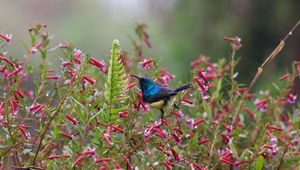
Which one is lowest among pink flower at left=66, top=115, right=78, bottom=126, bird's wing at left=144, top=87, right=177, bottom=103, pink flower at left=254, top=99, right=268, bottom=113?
pink flower at left=254, top=99, right=268, bottom=113

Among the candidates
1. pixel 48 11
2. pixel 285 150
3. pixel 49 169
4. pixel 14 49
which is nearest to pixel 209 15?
pixel 285 150

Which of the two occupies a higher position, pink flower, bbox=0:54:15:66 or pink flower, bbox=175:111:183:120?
pink flower, bbox=0:54:15:66

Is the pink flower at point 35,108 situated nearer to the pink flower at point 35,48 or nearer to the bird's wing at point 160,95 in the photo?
the pink flower at point 35,48

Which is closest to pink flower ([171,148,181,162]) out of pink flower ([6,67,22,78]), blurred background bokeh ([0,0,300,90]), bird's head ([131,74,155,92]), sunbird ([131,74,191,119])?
sunbird ([131,74,191,119])

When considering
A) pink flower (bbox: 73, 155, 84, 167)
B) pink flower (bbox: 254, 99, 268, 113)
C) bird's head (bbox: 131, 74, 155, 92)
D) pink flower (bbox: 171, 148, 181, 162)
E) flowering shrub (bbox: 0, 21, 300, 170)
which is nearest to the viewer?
pink flower (bbox: 73, 155, 84, 167)

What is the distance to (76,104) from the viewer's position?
2320 mm

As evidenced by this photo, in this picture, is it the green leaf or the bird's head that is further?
the bird's head

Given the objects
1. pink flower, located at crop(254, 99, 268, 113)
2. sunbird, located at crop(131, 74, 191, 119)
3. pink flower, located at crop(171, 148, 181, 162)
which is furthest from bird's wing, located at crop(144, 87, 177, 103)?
pink flower, located at crop(254, 99, 268, 113)

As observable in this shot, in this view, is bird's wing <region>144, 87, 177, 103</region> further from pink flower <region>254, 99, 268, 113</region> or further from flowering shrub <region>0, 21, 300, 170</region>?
pink flower <region>254, 99, 268, 113</region>

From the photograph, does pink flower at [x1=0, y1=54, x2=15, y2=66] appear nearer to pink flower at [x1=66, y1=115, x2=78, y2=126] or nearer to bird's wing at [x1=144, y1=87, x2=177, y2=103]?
pink flower at [x1=66, y1=115, x2=78, y2=126]

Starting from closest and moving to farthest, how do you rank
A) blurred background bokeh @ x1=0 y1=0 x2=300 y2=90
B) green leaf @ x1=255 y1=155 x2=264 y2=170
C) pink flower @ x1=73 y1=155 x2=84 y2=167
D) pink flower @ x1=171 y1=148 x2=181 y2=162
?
pink flower @ x1=73 y1=155 x2=84 y2=167 < pink flower @ x1=171 y1=148 x2=181 y2=162 < green leaf @ x1=255 y1=155 x2=264 y2=170 < blurred background bokeh @ x1=0 y1=0 x2=300 y2=90

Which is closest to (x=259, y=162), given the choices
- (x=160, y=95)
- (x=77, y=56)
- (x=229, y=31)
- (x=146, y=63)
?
(x=160, y=95)

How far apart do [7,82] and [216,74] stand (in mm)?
1364

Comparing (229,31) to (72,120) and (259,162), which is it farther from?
(72,120)
